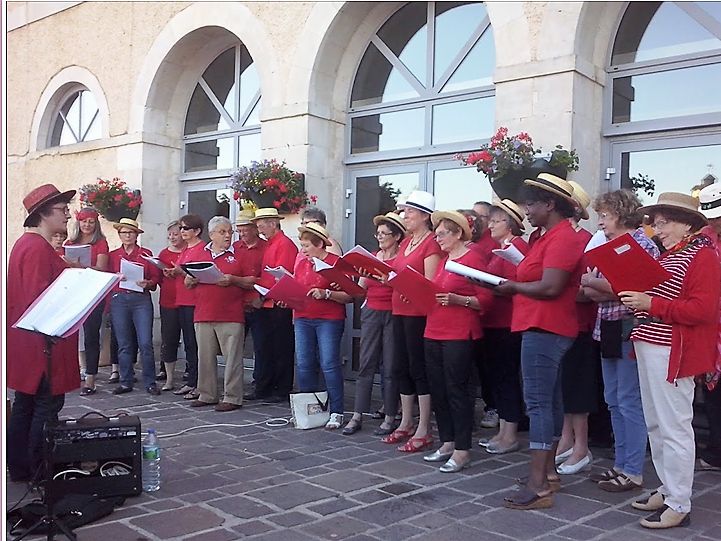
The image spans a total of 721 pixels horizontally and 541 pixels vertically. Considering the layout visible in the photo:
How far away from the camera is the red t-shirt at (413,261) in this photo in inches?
219

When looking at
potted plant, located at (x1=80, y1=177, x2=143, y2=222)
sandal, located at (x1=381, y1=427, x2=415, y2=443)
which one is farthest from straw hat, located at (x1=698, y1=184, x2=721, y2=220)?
potted plant, located at (x1=80, y1=177, x2=143, y2=222)

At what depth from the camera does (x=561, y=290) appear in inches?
167

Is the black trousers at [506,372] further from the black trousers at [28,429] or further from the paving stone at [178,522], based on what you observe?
the black trousers at [28,429]

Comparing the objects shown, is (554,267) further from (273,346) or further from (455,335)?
(273,346)

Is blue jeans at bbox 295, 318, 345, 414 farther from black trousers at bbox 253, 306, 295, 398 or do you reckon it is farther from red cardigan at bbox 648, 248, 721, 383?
red cardigan at bbox 648, 248, 721, 383

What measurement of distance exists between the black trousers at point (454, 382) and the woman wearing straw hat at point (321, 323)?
1442 mm

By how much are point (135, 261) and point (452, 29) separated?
450cm

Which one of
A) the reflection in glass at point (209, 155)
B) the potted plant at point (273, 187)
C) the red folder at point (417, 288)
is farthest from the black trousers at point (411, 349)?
the reflection in glass at point (209, 155)

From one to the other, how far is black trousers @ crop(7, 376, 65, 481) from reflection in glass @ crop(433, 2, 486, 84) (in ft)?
18.1

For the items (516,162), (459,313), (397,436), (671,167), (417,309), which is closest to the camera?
(459,313)

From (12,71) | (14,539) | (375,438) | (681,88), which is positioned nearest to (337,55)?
(681,88)

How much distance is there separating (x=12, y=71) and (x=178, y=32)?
4.95 m

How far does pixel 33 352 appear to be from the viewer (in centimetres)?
470

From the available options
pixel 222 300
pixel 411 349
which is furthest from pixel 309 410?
pixel 222 300
